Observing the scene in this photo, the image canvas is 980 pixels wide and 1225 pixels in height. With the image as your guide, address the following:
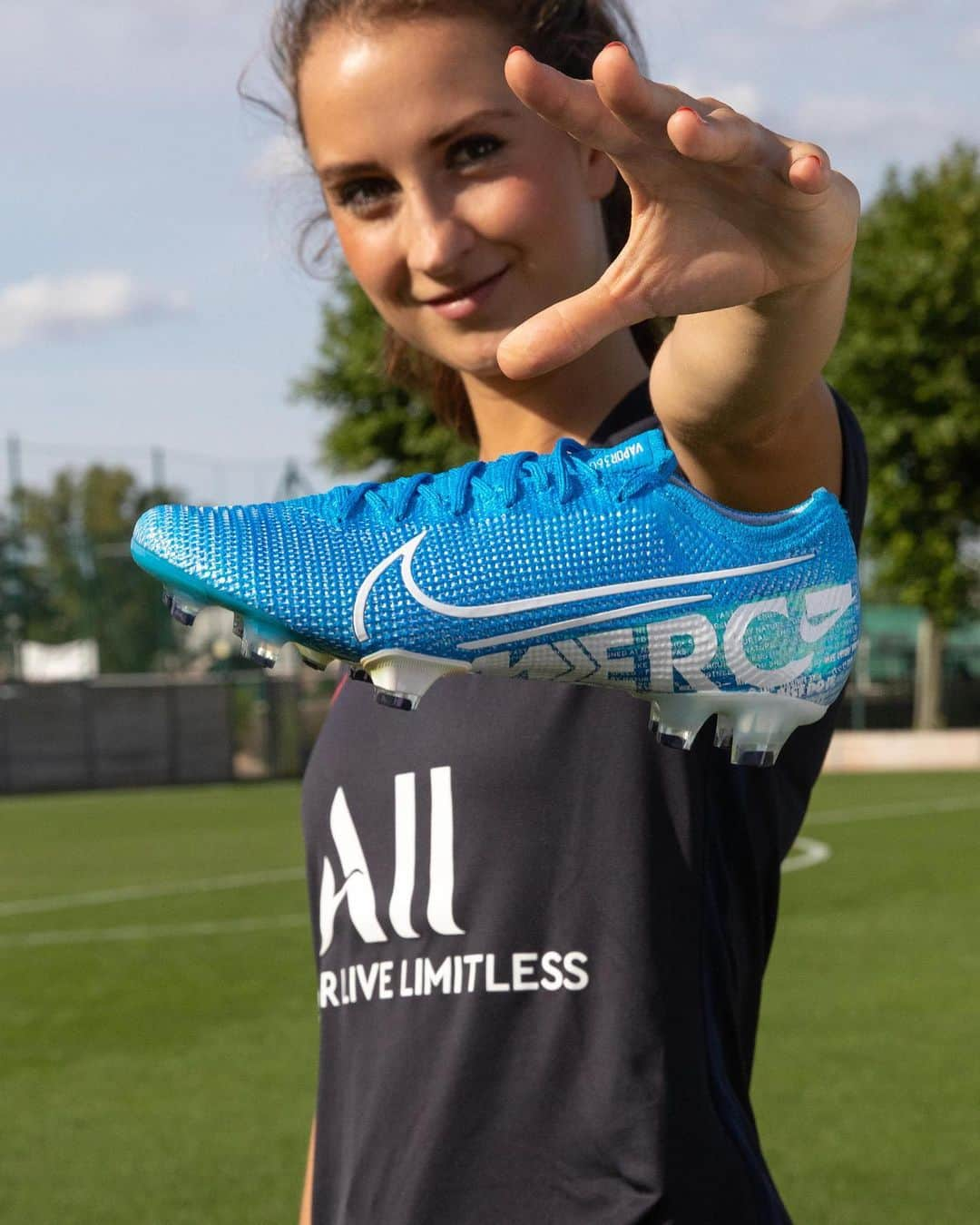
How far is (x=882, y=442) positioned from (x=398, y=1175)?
25359 millimetres

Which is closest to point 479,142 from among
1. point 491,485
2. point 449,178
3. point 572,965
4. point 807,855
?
point 449,178

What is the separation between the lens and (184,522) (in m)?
1.17

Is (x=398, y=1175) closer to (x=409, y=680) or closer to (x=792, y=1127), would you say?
(x=409, y=680)

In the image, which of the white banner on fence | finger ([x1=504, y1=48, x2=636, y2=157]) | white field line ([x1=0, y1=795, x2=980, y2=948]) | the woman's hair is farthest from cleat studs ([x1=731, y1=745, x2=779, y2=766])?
the white banner on fence

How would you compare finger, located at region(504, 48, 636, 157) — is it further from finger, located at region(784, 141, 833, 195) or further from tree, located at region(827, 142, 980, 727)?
tree, located at region(827, 142, 980, 727)

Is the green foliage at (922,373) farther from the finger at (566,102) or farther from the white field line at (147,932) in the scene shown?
the finger at (566,102)

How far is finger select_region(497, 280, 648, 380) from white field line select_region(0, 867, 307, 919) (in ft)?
31.6

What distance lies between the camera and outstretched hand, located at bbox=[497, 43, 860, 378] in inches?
39.9

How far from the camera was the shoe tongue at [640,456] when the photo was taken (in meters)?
1.24

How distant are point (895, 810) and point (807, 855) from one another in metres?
3.44

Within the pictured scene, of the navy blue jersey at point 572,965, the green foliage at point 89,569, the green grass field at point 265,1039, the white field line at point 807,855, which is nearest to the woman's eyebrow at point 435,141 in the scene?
the navy blue jersey at point 572,965

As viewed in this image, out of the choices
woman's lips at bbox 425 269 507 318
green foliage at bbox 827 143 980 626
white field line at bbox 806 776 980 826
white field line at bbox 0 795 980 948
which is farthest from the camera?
green foliage at bbox 827 143 980 626

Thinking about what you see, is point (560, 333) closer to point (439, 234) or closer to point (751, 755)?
point (751, 755)

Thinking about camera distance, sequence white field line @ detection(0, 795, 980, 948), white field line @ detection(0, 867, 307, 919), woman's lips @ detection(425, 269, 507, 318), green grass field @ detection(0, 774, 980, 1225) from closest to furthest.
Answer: woman's lips @ detection(425, 269, 507, 318)
green grass field @ detection(0, 774, 980, 1225)
white field line @ detection(0, 795, 980, 948)
white field line @ detection(0, 867, 307, 919)
